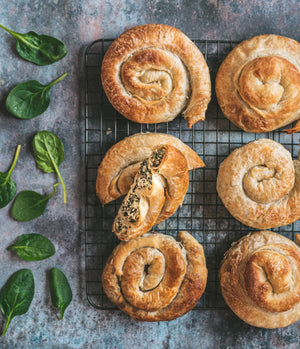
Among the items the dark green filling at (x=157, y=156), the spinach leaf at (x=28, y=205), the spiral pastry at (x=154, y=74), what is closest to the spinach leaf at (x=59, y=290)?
the spinach leaf at (x=28, y=205)

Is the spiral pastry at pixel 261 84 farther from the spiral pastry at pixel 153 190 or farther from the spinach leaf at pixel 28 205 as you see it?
the spinach leaf at pixel 28 205

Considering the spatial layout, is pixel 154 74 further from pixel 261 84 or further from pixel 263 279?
pixel 263 279

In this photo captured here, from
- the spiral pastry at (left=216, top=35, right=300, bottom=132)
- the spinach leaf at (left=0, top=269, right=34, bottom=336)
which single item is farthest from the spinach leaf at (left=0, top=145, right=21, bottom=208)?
the spiral pastry at (left=216, top=35, right=300, bottom=132)

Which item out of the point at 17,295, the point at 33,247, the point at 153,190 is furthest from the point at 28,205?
the point at 153,190

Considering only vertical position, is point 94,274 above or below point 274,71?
below

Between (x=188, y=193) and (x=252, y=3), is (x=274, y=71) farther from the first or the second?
Answer: (x=188, y=193)

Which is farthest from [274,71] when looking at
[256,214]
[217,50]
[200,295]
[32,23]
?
[32,23]

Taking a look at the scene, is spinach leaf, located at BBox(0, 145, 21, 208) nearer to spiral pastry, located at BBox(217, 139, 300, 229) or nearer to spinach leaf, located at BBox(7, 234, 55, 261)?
spinach leaf, located at BBox(7, 234, 55, 261)
